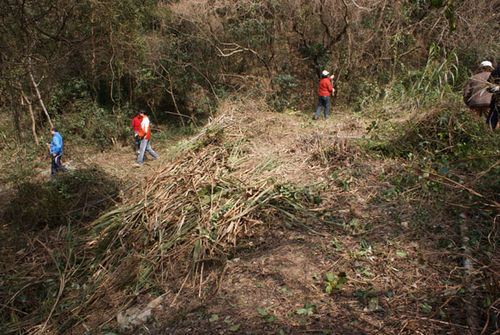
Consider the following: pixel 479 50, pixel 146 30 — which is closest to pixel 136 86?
pixel 146 30

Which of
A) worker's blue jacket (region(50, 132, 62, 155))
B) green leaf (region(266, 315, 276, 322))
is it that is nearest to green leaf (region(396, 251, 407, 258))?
green leaf (region(266, 315, 276, 322))

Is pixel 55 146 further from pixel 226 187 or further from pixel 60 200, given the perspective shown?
pixel 226 187

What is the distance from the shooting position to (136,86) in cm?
1170

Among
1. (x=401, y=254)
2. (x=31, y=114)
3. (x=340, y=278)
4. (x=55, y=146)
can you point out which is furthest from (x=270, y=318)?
(x=31, y=114)

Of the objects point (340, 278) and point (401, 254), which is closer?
point (340, 278)

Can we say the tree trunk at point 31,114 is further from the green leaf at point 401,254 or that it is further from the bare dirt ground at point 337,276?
the green leaf at point 401,254

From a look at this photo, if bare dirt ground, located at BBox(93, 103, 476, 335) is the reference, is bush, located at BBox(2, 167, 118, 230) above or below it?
below

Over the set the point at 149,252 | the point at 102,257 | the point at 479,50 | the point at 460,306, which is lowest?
the point at 102,257

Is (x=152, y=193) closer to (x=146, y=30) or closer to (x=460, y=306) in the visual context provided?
(x=460, y=306)

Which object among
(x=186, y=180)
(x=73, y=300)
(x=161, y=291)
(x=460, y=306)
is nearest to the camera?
(x=460, y=306)


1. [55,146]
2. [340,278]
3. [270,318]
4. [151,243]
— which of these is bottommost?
[55,146]

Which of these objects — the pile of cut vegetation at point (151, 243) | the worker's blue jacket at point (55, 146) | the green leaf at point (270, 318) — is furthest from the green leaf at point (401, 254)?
the worker's blue jacket at point (55, 146)

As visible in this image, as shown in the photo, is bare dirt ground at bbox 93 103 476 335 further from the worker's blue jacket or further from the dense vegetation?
the worker's blue jacket

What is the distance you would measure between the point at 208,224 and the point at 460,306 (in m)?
2.47
